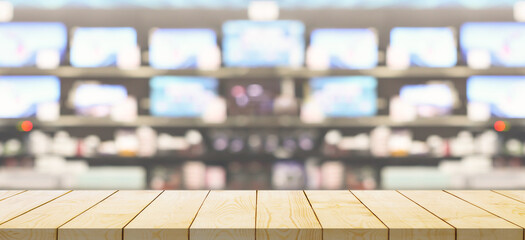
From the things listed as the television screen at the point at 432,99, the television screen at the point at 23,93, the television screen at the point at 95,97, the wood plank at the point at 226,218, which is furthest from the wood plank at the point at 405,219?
the television screen at the point at 23,93

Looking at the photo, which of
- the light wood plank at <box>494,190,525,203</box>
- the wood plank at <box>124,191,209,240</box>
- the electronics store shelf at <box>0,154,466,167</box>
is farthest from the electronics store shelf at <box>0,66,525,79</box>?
the wood plank at <box>124,191,209,240</box>

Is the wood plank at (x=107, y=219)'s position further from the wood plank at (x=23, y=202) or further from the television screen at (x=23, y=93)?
the television screen at (x=23, y=93)

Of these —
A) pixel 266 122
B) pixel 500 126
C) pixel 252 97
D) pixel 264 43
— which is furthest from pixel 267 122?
pixel 500 126

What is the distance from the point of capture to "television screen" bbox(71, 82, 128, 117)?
371 cm

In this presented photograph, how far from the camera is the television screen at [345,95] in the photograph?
3.67m

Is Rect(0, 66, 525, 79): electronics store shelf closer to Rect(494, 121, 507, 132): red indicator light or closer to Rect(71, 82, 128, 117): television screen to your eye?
Rect(71, 82, 128, 117): television screen

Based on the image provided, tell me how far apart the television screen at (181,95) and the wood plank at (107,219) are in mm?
2353

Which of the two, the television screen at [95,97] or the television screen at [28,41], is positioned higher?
the television screen at [28,41]

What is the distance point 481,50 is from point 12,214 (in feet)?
11.7

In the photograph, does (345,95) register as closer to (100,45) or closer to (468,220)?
(100,45)

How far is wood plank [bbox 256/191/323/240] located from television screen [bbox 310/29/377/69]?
2.44 m

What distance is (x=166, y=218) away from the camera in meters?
1.07

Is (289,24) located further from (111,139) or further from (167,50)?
(111,139)
